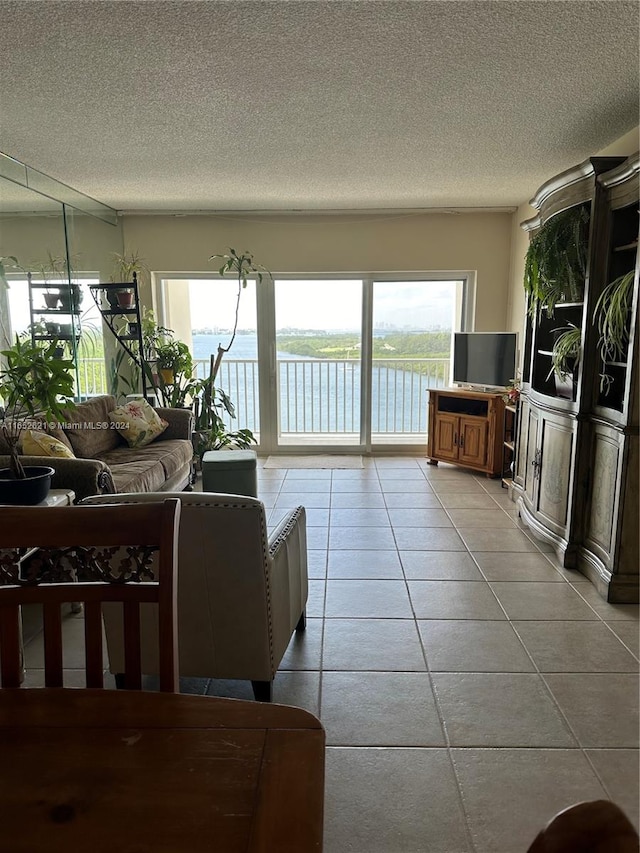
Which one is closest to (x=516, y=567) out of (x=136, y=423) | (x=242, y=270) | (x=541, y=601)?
(x=541, y=601)

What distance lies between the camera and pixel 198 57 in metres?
2.32

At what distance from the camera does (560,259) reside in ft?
10.5

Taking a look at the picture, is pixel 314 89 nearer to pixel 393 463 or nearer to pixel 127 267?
pixel 127 267

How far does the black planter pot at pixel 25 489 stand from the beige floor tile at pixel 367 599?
4.87 feet

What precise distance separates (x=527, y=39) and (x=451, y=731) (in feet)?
8.51

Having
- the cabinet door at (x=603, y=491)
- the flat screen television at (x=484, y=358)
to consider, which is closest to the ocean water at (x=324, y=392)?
the flat screen television at (x=484, y=358)

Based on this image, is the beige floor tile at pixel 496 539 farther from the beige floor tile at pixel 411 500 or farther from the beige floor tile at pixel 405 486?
the beige floor tile at pixel 405 486

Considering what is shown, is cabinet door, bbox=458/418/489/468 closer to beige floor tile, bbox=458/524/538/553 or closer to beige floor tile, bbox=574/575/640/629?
beige floor tile, bbox=458/524/538/553

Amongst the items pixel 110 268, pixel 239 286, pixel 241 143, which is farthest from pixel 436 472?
pixel 110 268

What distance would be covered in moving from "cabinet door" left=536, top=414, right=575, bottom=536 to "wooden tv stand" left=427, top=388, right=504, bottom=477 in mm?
1432

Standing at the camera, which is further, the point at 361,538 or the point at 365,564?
the point at 361,538

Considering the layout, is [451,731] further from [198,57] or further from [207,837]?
[198,57]

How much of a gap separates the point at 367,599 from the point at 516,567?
988mm

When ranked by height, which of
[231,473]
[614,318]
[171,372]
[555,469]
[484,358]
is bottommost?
[231,473]
